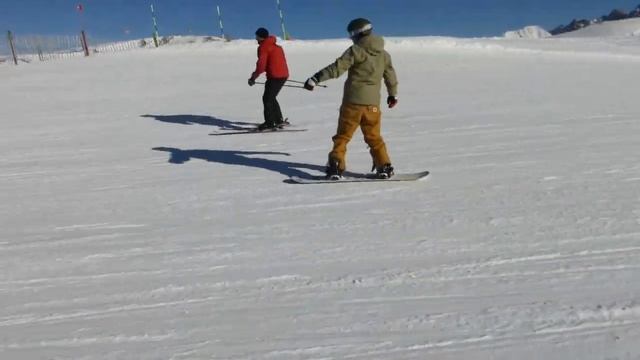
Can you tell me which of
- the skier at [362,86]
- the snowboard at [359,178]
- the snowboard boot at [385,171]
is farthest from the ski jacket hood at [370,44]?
the snowboard at [359,178]

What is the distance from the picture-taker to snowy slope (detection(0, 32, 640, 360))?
9.89 ft

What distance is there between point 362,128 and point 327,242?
196 centimetres

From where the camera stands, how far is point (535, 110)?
10461 mm

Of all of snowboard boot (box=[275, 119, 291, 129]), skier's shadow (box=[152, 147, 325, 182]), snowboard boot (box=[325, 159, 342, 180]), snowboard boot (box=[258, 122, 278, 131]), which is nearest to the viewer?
snowboard boot (box=[325, 159, 342, 180])

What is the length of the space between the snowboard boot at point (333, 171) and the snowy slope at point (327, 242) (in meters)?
0.16

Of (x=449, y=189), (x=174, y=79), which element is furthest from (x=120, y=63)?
(x=449, y=189)

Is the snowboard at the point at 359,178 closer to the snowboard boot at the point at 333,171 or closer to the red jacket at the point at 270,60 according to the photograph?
the snowboard boot at the point at 333,171

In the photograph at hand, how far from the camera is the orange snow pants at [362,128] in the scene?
6.03m

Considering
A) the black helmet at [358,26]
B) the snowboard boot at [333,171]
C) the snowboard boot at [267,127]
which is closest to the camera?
the black helmet at [358,26]

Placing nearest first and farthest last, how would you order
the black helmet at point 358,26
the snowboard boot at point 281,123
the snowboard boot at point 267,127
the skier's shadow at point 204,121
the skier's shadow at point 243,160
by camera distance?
the black helmet at point 358,26 < the skier's shadow at point 243,160 < the snowboard boot at point 267,127 < the snowboard boot at point 281,123 < the skier's shadow at point 204,121

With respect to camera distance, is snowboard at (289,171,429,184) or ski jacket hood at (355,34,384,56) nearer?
ski jacket hood at (355,34,384,56)

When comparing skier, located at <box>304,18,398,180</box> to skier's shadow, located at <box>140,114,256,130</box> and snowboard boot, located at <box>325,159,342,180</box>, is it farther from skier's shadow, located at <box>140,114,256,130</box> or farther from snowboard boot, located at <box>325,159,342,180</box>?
skier's shadow, located at <box>140,114,256,130</box>

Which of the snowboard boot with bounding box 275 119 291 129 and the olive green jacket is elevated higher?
the olive green jacket

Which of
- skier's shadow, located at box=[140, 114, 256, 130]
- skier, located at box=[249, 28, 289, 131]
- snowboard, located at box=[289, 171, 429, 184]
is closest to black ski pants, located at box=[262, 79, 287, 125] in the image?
skier, located at box=[249, 28, 289, 131]
